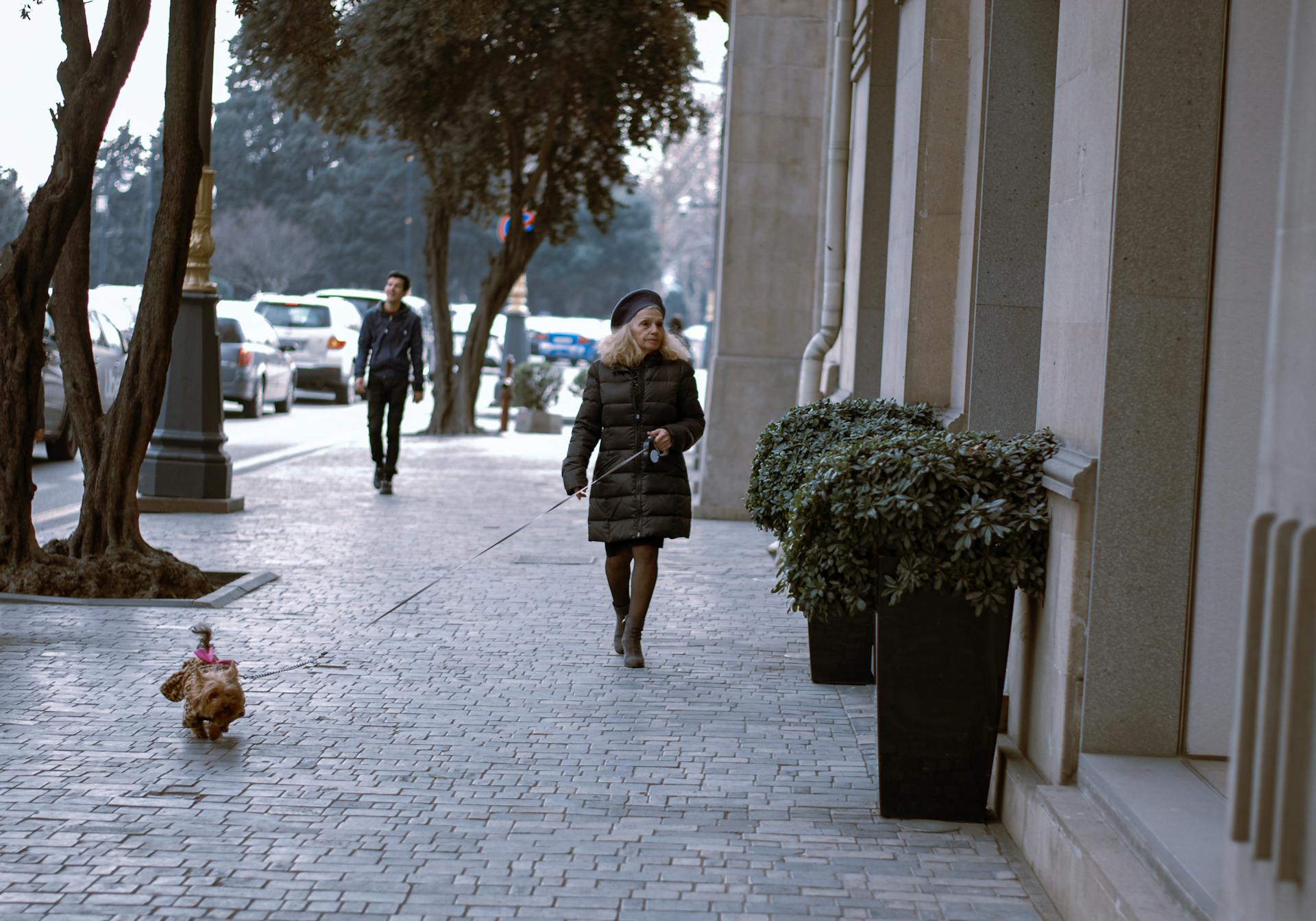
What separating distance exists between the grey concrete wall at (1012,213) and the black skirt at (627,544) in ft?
5.34

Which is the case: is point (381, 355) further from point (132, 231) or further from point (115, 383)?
point (132, 231)

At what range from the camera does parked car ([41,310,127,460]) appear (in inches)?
676

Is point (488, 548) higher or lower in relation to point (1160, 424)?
lower

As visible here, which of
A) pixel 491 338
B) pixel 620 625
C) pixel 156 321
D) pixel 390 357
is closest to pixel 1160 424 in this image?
pixel 620 625

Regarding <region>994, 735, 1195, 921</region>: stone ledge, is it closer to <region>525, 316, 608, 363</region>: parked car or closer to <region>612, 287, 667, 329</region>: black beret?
<region>612, 287, 667, 329</region>: black beret

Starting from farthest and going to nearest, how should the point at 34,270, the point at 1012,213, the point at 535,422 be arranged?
1. the point at 535,422
2. the point at 34,270
3. the point at 1012,213

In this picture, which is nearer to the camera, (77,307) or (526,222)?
(77,307)

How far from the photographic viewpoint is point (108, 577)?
928 cm

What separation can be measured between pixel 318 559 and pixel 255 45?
10570mm

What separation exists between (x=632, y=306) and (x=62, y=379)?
9413 mm

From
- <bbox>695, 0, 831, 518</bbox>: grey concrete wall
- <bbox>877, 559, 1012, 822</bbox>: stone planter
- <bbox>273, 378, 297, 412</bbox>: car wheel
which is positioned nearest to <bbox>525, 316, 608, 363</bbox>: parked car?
<bbox>273, 378, 297, 412</bbox>: car wheel

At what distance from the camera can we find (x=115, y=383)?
20.0 m

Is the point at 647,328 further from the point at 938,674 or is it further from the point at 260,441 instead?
the point at 260,441

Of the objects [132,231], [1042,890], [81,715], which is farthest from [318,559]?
[132,231]
